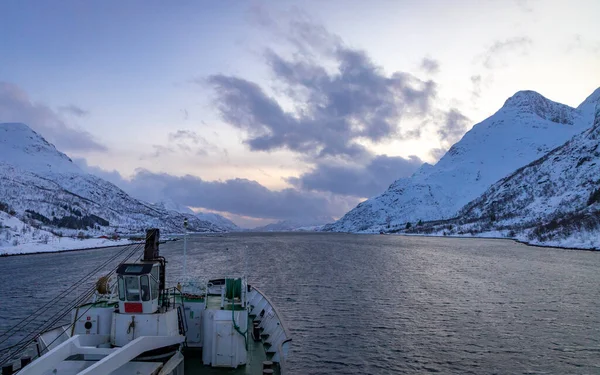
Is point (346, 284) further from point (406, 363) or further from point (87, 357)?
point (87, 357)

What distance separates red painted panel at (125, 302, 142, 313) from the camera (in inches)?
901

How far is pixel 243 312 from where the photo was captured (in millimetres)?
25047

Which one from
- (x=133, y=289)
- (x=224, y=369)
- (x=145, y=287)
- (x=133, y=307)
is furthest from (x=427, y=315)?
(x=133, y=289)

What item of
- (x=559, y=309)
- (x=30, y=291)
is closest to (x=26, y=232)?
(x=30, y=291)

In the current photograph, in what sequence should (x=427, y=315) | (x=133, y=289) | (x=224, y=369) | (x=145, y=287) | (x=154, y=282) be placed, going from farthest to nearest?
(x=427, y=315) → (x=224, y=369) → (x=154, y=282) → (x=145, y=287) → (x=133, y=289)

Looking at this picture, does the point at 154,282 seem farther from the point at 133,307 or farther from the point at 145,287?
the point at 133,307

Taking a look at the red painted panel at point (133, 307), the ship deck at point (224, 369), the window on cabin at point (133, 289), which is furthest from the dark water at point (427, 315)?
the window on cabin at point (133, 289)

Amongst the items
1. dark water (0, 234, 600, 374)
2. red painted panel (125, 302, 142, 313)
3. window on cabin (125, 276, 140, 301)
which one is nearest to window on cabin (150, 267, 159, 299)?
window on cabin (125, 276, 140, 301)

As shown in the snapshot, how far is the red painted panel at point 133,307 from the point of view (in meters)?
22.9

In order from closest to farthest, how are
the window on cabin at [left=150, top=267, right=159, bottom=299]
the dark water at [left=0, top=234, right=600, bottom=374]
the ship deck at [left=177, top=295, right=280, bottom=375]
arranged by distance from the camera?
the window on cabin at [left=150, top=267, right=159, bottom=299]
the ship deck at [left=177, top=295, right=280, bottom=375]
the dark water at [left=0, top=234, right=600, bottom=374]

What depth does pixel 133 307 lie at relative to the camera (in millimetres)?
22922

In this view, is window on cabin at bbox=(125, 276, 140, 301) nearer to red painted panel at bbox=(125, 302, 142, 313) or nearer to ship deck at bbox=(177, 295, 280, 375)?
red painted panel at bbox=(125, 302, 142, 313)

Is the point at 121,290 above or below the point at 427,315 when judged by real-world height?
above

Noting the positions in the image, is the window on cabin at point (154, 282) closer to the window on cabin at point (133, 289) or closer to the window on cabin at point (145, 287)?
the window on cabin at point (145, 287)
